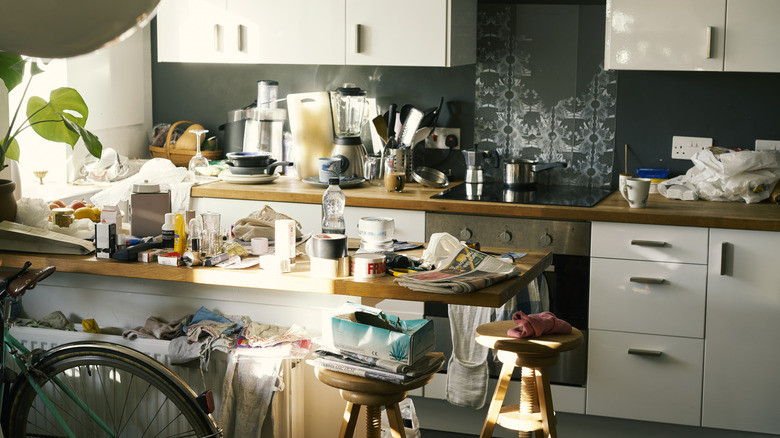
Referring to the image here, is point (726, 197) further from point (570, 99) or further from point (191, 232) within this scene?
point (191, 232)

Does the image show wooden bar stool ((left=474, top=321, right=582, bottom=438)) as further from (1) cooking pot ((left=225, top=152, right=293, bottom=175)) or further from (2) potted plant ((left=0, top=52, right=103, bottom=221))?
(1) cooking pot ((left=225, top=152, right=293, bottom=175))

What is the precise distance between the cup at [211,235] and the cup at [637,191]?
173cm

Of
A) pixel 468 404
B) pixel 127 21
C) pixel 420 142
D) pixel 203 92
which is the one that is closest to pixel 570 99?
pixel 420 142

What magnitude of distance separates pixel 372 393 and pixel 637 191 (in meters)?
1.73

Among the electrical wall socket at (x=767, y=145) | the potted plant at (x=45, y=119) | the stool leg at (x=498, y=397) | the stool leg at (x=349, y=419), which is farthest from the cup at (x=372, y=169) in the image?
the stool leg at (x=349, y=419)

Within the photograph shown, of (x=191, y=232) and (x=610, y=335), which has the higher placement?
(x=191, y=232)

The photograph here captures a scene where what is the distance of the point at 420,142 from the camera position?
4398 millimetres

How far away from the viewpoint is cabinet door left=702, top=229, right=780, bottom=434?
345cm

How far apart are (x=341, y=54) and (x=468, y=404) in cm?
171

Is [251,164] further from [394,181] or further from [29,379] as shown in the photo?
[29,379]

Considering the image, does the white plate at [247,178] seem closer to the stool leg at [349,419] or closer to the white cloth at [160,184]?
the white cloth at [160,184]

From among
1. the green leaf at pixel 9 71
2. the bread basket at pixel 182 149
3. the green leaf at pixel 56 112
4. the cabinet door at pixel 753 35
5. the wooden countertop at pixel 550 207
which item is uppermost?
the cabinet door at pixel 753 35

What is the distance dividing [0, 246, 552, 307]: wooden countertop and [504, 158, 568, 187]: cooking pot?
4.04 feet

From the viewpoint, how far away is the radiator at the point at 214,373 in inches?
107
